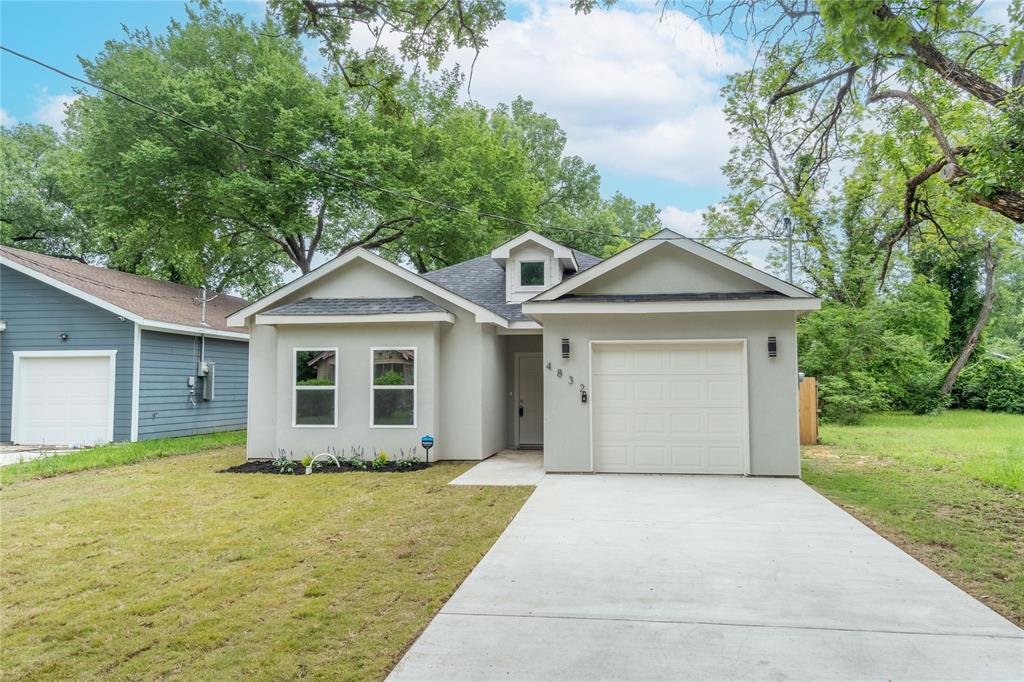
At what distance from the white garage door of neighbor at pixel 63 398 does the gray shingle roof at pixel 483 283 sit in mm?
7506

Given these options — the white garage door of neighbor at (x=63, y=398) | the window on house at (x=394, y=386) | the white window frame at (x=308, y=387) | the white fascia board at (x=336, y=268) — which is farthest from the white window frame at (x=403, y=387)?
the white garage door of neighbor at (x=63, y=398)

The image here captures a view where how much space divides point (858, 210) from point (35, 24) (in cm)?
2101

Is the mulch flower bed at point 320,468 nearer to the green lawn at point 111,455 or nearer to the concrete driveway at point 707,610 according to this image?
the green lawn at point 111,455

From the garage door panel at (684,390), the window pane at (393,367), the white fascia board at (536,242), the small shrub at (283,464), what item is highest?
the white fascia board at (536,242)

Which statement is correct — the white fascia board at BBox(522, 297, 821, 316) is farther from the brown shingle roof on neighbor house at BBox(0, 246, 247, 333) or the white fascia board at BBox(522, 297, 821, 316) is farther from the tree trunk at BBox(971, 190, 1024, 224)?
the brown shingle roof on neighbor house at BBox(0, 246, 247, 333)

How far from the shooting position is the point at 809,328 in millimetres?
18672

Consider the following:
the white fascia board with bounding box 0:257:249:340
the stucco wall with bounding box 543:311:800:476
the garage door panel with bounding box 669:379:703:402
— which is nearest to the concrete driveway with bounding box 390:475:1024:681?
the stucco wall with bounding box 543:311:800:476

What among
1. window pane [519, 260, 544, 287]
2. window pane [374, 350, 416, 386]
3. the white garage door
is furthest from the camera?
window pane [519, 260, 544, 287]

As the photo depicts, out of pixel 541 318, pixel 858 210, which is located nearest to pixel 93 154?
pixel 541 318

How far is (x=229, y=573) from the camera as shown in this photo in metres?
4.83

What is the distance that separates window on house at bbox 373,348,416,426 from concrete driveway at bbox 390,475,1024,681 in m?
4.73

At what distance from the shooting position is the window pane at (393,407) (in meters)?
10.7

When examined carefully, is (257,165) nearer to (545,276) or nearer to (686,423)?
(545,276)

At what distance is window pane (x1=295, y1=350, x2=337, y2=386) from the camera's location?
10.9 m
